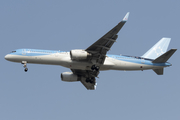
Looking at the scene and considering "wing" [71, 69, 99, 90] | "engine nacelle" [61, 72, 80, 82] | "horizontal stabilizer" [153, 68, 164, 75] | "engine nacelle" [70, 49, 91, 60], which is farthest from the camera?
"engine nacelle" [61, 72, 80, 82]

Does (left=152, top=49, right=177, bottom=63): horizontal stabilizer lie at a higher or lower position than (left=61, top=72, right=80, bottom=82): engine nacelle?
higher

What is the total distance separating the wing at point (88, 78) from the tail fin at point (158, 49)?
10645mm

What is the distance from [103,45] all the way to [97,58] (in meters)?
2.94

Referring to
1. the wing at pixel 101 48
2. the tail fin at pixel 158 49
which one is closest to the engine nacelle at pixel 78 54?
the wing at pixel 101 48

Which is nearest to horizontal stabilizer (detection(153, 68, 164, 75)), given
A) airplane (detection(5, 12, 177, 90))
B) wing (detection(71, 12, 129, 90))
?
airplane (detection(5, 12, 177, 90))

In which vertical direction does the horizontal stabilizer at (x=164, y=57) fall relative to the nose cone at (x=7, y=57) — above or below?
below

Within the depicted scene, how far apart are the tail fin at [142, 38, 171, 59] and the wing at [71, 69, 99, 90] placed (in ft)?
34.9

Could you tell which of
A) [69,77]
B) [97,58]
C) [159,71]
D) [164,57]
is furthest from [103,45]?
[69,77]

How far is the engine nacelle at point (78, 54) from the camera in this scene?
176ft

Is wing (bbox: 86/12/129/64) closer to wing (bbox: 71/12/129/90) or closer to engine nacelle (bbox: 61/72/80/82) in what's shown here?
wing (bbox: 71/12/129/90)

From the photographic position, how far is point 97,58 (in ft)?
183

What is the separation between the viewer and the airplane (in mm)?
53594

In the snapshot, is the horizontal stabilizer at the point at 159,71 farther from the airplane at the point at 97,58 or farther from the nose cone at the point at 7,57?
the nose cone at the point at 7,57

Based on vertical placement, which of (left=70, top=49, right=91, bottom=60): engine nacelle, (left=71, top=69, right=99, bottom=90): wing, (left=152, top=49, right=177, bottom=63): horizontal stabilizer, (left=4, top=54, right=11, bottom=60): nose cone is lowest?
(left=71, top=69, right=99, bottom=90): wing
